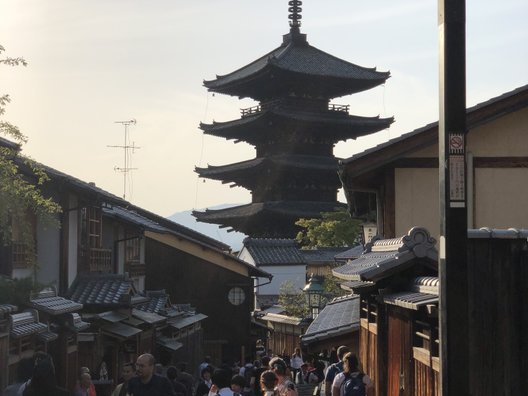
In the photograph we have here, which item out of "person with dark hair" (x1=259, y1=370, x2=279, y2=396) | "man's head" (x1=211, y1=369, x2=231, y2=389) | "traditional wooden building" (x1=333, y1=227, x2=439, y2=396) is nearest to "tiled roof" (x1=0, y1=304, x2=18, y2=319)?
"man's head" (x1=211, y1=369, x2=231, y2=389)

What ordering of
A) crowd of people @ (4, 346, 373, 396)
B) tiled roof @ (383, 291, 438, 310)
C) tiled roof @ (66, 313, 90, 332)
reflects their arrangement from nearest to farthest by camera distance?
crowd of people @ (4, 346, 373, 396)
tiled roof @ (383, 291, 438, 310)
tiled roof @ (66, 313, 90, 332)

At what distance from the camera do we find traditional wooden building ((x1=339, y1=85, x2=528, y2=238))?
50.0ft

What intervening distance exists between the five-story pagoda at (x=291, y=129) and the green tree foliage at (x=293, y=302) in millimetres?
11555

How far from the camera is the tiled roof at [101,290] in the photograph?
72.5ft

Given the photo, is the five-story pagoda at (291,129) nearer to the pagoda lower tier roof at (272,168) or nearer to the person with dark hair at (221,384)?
the pagoda lower tier roof at (272,168)

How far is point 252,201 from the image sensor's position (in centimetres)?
5797

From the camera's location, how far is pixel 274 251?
53.4m

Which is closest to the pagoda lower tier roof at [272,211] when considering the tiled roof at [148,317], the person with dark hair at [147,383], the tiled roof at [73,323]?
the tiled roof at [148,317]

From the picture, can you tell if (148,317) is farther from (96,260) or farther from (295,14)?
(295,14)

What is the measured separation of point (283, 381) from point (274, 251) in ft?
139

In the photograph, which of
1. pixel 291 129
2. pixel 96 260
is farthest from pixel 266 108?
pixel 96 260

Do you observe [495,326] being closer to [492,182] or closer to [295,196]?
[492,182]

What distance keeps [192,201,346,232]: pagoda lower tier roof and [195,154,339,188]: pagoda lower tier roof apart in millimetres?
1512

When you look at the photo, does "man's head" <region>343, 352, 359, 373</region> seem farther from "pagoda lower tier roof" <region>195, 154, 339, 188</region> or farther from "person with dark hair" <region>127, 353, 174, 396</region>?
"pagoda lower tier roof" <region>195, 154, 339, 188</region>
